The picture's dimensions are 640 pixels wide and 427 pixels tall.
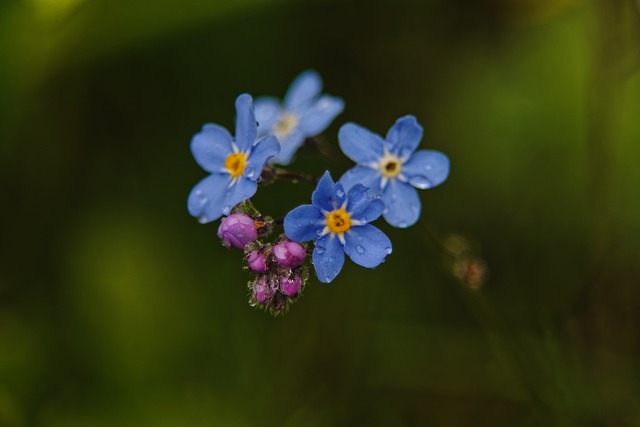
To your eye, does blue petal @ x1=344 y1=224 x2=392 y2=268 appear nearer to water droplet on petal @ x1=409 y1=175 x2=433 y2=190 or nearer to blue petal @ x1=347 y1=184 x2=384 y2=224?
blue petal @ x1=347 y1=184 x2=384 y2=224

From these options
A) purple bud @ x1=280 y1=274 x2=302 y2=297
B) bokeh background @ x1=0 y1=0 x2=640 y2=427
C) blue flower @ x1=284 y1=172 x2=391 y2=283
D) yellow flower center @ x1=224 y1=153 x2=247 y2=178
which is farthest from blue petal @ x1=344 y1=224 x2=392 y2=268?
bokeh background @ x1=0 y1=0 x2=640 y2=427

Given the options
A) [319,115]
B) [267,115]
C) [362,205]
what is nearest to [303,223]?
[362,205]

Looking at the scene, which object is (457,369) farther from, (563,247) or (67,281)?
(67,281)

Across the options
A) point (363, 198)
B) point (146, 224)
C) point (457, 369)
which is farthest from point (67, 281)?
point (363, 198)

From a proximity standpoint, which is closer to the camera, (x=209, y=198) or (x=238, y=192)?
(x=238, y=192)

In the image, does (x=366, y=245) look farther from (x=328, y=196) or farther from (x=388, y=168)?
(x=388, y=168)
